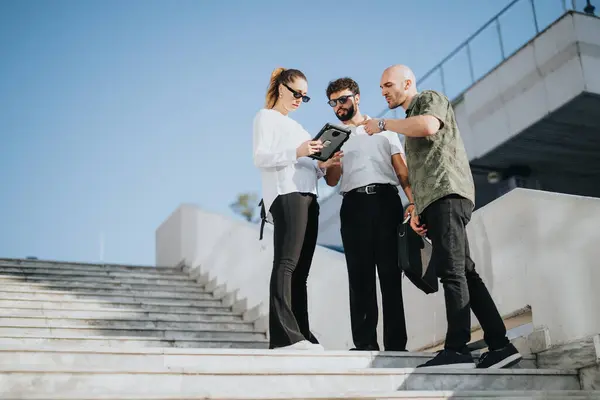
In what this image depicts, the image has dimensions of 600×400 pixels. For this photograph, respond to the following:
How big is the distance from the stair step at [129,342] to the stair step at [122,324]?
1.25 ft

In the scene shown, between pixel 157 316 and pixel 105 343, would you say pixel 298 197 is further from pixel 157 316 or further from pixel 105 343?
pixel 157 316

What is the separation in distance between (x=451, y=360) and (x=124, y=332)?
3.49m

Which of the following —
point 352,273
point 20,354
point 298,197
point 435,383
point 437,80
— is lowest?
point 435,383

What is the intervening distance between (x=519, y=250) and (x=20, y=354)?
2.88 meters

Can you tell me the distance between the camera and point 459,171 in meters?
3.87

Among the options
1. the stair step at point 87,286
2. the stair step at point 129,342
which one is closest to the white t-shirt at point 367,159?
the stair step at point 129,342

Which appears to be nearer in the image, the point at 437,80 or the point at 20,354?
the point at 20,354

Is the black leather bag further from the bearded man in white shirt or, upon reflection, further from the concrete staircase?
the concrete staircase

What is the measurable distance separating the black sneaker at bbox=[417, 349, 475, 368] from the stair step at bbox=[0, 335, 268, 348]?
236 centimetres

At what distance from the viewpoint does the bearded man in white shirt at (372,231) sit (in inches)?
162

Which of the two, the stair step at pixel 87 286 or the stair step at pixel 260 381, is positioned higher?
the stair step at pixel 87 286

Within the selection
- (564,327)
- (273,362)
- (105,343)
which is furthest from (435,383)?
(105,343)

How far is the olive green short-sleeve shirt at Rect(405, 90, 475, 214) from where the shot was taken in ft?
12.5

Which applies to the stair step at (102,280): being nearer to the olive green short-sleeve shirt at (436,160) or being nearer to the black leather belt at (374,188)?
the black leather belt at (374,188)
